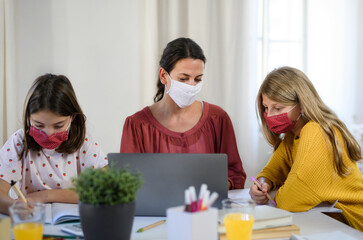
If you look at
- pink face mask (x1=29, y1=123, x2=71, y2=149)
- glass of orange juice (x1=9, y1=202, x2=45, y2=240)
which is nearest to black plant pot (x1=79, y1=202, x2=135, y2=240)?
glass of orange juice (x1=9, y1=202, x2=45, y2=240)

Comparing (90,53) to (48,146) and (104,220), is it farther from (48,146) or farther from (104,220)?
(104,220)

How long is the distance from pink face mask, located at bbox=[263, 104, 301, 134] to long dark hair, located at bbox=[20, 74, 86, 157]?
77cm

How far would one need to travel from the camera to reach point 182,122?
1.96 metres

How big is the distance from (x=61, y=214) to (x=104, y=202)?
324 millimetres

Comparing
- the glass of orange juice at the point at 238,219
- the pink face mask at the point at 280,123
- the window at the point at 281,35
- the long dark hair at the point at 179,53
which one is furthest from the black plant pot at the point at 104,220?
the window at the point at 281,35

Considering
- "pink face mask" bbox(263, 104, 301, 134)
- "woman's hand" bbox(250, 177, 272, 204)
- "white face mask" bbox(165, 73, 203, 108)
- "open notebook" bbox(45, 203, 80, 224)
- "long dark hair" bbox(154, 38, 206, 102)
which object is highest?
"long dark hair" bbox(154, 38, 206, 102)

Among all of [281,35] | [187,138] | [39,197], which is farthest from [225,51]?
[39,197]

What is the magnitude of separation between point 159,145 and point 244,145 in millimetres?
1493

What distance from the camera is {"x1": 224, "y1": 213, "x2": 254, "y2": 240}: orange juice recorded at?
1.00m

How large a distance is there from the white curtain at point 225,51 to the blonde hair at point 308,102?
1.47 m

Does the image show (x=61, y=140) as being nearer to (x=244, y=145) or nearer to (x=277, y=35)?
(x=244, y=145)

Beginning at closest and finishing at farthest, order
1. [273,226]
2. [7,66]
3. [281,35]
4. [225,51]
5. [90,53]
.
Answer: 1. [273,226]
2. [7,66]
3. [90,53]
4. [225,51]
5. [281,35]

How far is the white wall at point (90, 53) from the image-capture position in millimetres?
2984

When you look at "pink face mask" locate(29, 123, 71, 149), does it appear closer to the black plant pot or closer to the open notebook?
the open notebook
